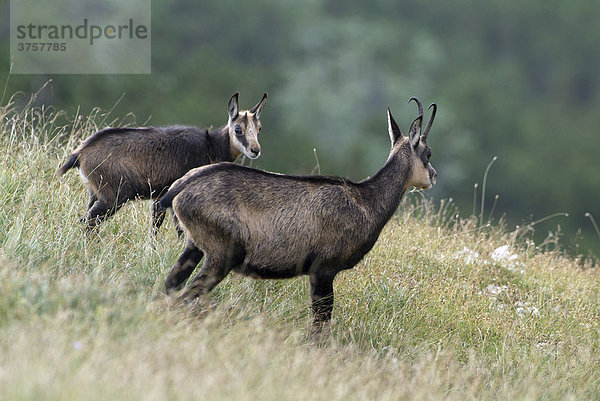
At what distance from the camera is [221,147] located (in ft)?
29.5

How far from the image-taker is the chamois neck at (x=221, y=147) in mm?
8883

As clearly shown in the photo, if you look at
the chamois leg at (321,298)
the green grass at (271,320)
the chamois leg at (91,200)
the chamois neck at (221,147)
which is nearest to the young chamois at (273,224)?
the chamois leg at (321,298)

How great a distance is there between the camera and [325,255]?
677cm

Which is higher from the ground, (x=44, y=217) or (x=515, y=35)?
(x=515, y=35)

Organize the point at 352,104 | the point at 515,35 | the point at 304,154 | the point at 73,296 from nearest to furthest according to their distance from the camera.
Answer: the point at 73,296 → the point at 304,154 → the point at 352,104 → the point at 515,35

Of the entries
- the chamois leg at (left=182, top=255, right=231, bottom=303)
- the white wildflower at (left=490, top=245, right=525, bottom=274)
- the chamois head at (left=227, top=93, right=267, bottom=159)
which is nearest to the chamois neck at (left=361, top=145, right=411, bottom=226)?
the chamois leg at (left=182, top=255, right=231, bottom=303)

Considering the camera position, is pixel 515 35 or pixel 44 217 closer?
pixel 44 217

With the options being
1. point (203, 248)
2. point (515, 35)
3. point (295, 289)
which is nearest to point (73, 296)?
point (203, 248)

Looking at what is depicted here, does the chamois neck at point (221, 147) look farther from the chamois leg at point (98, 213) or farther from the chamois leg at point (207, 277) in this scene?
the chamois leg at point (207, 277)

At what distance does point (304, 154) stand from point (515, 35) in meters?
42.8

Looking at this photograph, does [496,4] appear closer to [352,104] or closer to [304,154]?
[352,104]

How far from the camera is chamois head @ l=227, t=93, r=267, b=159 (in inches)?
354

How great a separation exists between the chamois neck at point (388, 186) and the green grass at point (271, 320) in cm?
100

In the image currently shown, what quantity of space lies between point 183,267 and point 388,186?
71.9 inches
